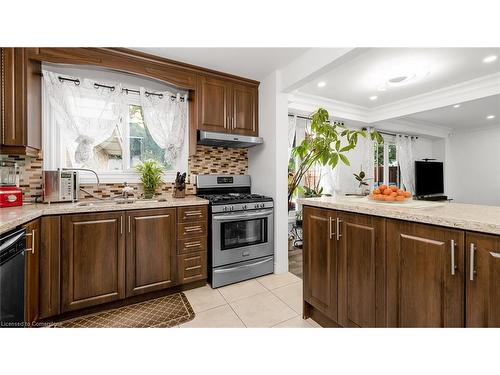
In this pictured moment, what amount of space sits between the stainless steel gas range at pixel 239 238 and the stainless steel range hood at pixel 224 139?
0.47 meters

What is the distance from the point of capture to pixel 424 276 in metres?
1.10

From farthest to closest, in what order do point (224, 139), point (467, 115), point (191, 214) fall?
point (467, 115) < point (224, 139) < point (191, 214)

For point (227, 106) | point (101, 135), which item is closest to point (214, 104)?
point (227, 106)

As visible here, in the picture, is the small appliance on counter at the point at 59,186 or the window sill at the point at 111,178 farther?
the window sill at the point at 111,178

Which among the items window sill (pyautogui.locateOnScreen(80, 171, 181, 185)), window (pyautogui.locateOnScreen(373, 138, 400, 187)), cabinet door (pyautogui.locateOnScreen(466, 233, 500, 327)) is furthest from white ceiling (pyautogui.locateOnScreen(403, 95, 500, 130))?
window sill (pyautogui.locateOnScreen(80, 171, 181, 185))

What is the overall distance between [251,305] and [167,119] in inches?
88.7

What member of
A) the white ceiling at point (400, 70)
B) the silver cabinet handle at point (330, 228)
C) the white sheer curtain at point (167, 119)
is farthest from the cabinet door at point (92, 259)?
the white ceiling at point (400, 70)

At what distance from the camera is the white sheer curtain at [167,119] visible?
8.73 ft

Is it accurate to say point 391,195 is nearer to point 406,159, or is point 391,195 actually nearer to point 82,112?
point 82,112

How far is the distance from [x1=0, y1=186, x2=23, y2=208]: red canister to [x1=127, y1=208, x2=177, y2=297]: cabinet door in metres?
0.84

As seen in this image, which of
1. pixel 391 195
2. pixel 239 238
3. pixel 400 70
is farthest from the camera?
pixel 400 70

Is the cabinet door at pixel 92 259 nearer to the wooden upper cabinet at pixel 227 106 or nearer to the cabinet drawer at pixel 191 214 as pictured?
the cabinet drawer at pixel 191 214
